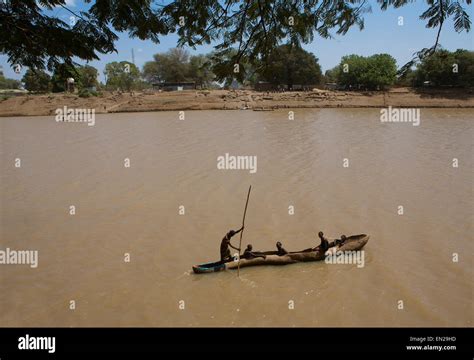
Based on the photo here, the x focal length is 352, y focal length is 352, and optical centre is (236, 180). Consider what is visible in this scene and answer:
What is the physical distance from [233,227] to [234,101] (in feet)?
125

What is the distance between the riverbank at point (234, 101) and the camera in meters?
44.8

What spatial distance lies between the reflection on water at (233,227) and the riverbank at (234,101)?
24.5m

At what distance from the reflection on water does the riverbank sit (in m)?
24.5

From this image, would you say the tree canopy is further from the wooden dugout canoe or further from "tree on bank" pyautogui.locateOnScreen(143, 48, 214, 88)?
the wooden dugout canoe

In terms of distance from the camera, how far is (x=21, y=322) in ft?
23.2

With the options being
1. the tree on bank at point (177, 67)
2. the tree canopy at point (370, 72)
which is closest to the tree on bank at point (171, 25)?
the tree canopy at point (370, 72)

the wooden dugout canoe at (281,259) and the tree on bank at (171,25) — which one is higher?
the tree on bank at (171,25)

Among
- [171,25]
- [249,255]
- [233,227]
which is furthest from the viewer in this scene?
[233,227]

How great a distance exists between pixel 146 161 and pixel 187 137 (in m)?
7.41

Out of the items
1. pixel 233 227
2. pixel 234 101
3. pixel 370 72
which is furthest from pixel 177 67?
pixel 233 227

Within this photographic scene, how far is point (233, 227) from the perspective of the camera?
10.9 metres

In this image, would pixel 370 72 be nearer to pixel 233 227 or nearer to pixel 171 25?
pixel 233 227

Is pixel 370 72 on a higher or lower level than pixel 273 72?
higher

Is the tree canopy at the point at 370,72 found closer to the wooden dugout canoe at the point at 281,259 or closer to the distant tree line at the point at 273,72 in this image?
the distant tree line at the point at 273,72
